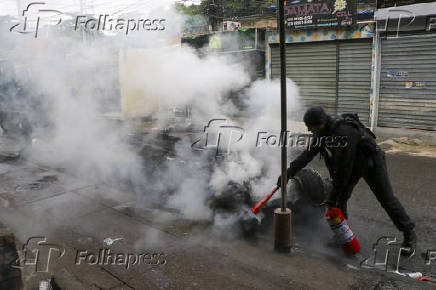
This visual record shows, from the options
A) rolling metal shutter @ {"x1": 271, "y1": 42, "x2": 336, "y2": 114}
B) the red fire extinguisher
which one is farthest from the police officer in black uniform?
rolling metal shutter @ {"x1": 271, "y1": 42, "x2": 336, "y2": 114}

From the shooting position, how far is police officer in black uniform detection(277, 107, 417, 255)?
3927 mm

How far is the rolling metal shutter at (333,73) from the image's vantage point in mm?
11281

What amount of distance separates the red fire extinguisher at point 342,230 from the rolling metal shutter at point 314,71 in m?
8.55

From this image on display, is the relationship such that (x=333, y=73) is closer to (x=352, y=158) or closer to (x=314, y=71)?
(x=314, y=71)

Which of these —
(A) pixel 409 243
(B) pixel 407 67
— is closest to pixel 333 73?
(B) pixel 407 67

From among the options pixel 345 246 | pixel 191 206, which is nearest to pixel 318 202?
pixel 345 246

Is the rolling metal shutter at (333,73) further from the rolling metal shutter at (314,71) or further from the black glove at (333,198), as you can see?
the black glove at (333,198)

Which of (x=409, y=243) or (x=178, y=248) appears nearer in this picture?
(x=409, y=243)

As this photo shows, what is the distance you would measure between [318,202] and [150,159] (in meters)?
3.88

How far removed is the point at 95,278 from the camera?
12.8 feet

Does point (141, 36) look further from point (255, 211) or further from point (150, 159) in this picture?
point (255, 211)

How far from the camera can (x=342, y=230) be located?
408cm

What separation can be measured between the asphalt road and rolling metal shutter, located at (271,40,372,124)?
535 centimetres

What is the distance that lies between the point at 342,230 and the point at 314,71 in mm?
9022
